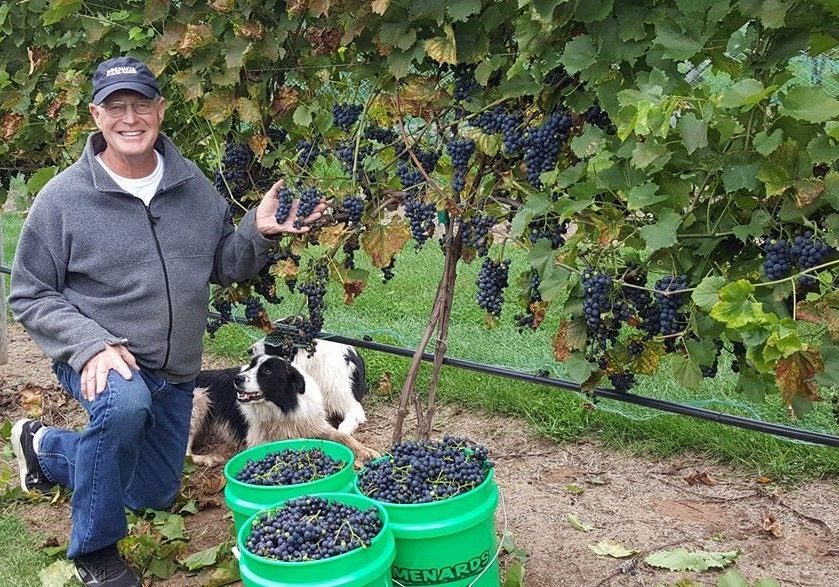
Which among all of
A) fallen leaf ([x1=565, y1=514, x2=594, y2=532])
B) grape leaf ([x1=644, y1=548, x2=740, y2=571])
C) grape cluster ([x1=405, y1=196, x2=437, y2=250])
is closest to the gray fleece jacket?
grape cluster ([x1=405, y1=196, x2=437, y2=250])

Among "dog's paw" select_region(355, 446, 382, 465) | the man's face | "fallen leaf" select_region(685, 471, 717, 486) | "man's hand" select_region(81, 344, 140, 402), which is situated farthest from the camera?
"dog's paw" select_region(355, 446, 382, 465)

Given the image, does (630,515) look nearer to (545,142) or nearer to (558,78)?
(545,142)

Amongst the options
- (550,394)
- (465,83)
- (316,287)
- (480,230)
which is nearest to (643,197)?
(480,230)

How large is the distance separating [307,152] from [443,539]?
155 centimetres

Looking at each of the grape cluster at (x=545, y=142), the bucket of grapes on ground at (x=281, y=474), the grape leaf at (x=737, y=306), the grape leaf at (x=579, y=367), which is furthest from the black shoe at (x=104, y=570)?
the grape leaf at (x=737, y=306)

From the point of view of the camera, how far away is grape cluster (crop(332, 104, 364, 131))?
10.5ft

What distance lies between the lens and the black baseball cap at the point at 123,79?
130 inches

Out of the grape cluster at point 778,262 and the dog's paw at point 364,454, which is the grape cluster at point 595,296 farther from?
the dog's paw at point 364,454

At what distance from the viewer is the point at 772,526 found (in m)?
3.53

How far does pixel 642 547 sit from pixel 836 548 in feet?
2.33

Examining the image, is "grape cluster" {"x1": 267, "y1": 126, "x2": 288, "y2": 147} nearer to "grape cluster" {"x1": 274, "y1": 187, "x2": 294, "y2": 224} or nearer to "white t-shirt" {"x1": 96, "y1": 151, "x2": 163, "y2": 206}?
"grape cluster" {"x1": 274, "y1": 187, "x2": 294, "y2": 224}

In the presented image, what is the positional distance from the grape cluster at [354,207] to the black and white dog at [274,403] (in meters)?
1.74

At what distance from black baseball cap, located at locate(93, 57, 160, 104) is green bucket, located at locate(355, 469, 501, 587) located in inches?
68.9

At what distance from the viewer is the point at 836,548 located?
342 centimetres
